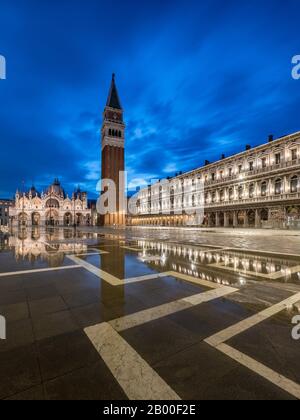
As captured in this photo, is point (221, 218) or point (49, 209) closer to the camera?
point (221, 218)

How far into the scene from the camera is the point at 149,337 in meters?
3.13

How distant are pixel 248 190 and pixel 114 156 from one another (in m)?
48.9

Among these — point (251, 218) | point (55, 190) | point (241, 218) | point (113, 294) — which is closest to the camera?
point (113, 294)

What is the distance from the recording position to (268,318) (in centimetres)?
371

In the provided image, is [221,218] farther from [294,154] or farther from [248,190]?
[294,154]

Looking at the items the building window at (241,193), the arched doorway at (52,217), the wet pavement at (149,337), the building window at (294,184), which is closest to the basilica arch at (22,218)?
the arched doorway at (52,217)

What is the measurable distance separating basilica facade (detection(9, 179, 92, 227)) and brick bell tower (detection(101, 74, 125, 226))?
32843 mm

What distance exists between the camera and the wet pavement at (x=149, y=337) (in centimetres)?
218

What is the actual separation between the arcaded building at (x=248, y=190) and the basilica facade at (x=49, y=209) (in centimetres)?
6158

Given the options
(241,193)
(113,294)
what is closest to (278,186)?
(241,193)

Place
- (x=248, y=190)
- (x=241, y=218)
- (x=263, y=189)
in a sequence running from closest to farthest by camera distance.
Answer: (x=263, y=189) < (x=248, y=190) < (x=241, y=218)

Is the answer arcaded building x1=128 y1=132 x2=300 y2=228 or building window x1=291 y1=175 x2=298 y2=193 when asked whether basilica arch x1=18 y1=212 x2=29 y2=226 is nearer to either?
arcaded building x1=128 y1=132 x2=300 y2=228

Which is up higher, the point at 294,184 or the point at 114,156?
the point at 114,156

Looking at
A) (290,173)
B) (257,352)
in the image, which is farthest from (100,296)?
(290,173)
